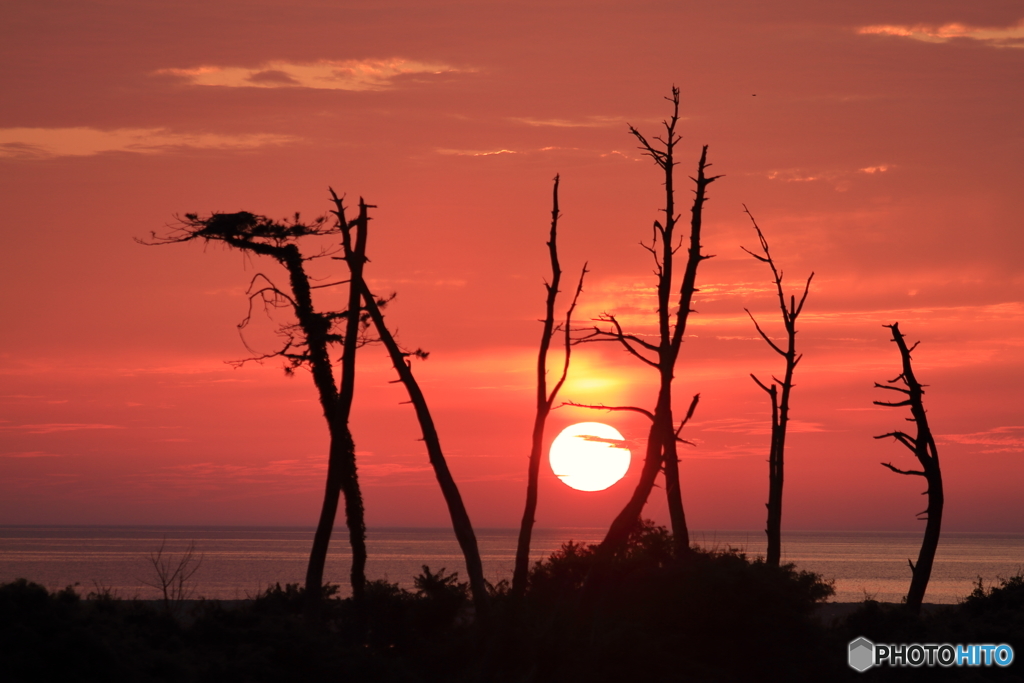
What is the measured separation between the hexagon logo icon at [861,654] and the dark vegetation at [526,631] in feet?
0.96

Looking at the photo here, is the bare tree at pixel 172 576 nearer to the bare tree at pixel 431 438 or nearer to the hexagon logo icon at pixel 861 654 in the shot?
the bare tree at pixel 431 438

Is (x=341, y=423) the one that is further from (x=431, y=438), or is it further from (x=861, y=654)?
(x=861, y=654)

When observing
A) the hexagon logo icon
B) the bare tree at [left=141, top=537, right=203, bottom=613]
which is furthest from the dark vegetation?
the bare tree at [left=141, top=537, right=203, bottom=613]

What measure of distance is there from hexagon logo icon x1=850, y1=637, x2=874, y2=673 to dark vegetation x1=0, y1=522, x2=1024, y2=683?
292 mm

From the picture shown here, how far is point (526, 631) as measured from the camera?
57.4 feet

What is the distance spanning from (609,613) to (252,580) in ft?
300

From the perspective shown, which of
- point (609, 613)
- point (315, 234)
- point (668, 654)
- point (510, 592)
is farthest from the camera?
point (315, 234)

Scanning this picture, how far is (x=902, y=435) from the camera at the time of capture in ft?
82.2

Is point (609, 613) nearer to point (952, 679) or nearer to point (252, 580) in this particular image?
point (952, 679)

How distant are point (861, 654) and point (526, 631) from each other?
7.78m

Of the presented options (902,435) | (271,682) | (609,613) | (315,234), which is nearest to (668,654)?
(609,613)

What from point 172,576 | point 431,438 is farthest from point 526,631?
point 172,576

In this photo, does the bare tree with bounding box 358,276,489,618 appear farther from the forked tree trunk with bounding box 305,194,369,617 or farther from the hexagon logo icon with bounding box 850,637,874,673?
the hexagon logo icon with bounding box 850,637,874,673

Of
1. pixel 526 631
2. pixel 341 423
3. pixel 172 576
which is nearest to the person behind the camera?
pixel 526 631
